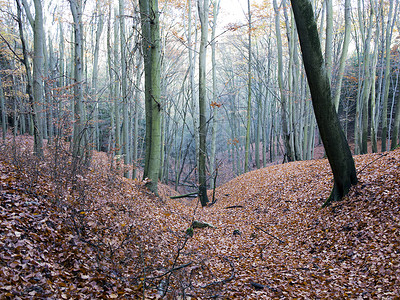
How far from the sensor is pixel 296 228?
6145 millimetres

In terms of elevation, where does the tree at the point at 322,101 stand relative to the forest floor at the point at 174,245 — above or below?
above

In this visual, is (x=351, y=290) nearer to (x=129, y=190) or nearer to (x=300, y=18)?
(x=300, y=18)

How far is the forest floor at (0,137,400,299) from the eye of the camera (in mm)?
3151

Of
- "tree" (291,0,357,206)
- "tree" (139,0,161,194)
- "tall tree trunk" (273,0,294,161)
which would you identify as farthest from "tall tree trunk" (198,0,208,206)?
"tree" (291,0,357,206)

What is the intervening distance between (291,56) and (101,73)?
73.8ft

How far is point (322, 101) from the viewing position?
5512 mm

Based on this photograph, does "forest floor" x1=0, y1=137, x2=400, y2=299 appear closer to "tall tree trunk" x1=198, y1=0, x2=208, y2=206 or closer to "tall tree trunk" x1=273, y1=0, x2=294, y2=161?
"tall tree trunk" x1=198, y1=0, x2=208, y2=206

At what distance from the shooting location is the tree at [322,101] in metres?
5.20

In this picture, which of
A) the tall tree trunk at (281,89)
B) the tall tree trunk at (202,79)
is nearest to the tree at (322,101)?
the tall tree trunk at (202,79)

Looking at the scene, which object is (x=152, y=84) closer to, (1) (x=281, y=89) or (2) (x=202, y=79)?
(2) (x=202, y=79)

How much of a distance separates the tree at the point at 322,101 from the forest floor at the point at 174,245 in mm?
410

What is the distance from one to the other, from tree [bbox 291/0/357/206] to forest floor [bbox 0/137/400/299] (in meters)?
0.41

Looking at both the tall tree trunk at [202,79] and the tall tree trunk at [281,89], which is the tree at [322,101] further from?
the tall tree trunk at [281,89]

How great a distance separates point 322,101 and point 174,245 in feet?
14.4
